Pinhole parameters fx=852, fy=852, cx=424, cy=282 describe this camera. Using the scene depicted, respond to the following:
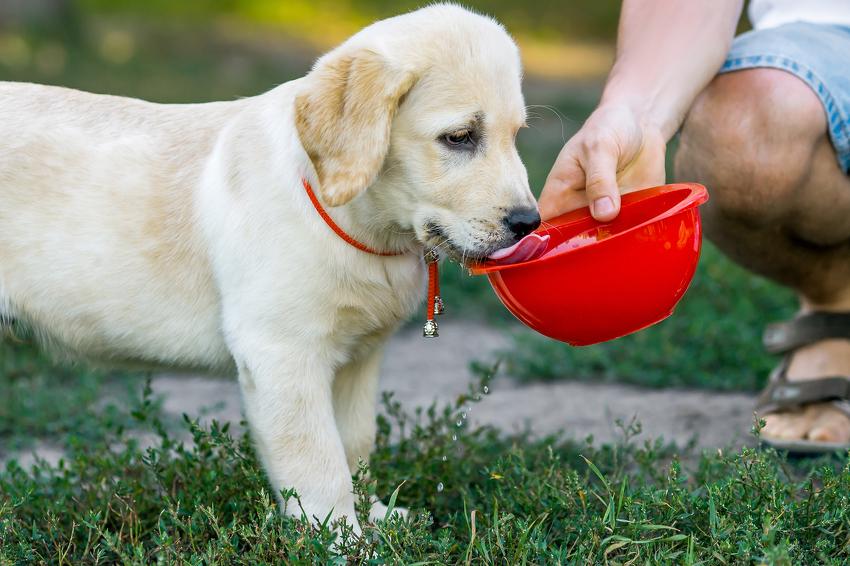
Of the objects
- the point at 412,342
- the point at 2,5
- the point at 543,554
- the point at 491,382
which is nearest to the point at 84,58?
the point at 2,5

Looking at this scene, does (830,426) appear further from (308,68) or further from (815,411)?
(308,68)

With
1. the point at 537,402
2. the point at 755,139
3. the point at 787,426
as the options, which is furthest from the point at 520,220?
the point at 537,402

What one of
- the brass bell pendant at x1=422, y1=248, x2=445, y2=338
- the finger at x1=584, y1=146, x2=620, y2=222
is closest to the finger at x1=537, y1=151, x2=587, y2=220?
the finger at x1=584, y1=146, x2=620, y2=222

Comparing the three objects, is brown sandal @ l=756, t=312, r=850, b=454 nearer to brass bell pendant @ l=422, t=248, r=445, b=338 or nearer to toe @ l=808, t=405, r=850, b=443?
toe @ l=808, t=405, r=850, b=443

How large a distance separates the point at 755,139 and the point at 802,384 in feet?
2.87

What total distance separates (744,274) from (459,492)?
8.67ft

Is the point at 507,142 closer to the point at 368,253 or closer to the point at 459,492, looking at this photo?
the point at 368,253

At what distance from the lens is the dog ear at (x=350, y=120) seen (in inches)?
75.2

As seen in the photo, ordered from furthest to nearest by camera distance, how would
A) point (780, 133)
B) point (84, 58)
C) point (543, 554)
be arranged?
point (84, 58) < point (780, 133) < point (543, 554)

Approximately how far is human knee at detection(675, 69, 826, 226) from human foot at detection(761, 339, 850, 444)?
0.55 m

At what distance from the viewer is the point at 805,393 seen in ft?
9.40

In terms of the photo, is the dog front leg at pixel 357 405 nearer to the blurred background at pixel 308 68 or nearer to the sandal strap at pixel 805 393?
the blurred background at pixel 308 68

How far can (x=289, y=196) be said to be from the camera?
211 centimetres

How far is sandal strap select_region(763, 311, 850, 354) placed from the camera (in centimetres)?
298
